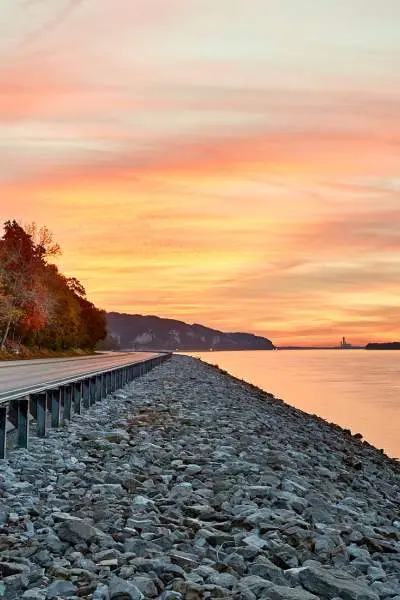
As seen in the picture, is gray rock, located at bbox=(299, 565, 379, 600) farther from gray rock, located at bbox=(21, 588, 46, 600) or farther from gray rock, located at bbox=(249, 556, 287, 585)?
gray rock, located at bbox=(21, 588, 46, 600)

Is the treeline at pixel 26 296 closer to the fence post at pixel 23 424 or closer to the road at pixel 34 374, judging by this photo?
the road at pixel 34 374

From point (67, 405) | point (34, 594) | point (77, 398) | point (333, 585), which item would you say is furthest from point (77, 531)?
point (77, 398)

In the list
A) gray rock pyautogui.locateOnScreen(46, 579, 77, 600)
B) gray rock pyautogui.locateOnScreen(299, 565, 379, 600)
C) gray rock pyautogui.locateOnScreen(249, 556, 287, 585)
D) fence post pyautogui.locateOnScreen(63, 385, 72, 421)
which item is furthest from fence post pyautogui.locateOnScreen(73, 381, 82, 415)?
gray rock pyautogui.locateOnScreen(46, 579, 77, 600)

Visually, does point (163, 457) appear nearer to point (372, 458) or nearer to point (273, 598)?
point (273, 598)

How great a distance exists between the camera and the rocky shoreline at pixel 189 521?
7.02 meters

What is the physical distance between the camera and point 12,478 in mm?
11633

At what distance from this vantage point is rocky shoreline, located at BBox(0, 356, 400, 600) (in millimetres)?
7023

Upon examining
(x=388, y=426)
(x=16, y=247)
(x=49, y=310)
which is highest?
(x=16, y=247)

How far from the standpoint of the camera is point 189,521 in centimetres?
907

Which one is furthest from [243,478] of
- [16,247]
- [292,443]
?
[16,247]

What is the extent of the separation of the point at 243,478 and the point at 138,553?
14.5ft

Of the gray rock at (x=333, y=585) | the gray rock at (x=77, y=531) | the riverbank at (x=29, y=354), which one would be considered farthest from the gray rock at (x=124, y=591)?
the riverbank at (x=29, y=354)

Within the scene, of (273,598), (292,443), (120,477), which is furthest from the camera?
(292,443)

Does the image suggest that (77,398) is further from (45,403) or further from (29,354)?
(29,354)
